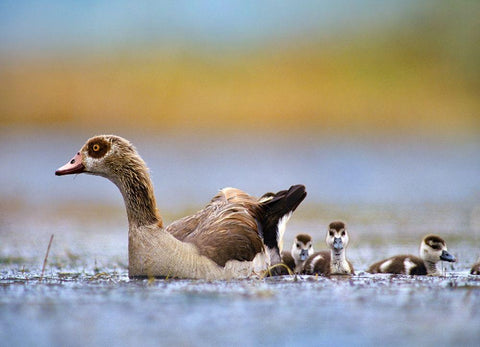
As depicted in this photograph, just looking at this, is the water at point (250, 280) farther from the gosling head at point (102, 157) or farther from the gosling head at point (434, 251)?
the gosling head at point (102, 157)

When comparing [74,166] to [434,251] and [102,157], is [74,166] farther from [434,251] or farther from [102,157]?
[434,251]

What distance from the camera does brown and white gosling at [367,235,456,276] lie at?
9.42m

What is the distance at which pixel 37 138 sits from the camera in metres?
28.4

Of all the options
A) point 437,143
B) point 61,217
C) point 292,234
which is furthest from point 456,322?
point 437,143

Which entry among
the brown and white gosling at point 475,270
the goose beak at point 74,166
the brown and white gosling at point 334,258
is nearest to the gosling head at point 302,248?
the brown and white gosling at point 334,258

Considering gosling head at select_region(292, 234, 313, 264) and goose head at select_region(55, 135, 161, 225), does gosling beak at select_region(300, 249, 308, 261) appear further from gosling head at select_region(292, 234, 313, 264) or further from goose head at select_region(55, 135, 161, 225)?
goose head at select_region(55, 135, 161, 225)

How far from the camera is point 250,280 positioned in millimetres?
8156

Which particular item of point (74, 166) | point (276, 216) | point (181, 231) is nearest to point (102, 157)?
point (74, 166)

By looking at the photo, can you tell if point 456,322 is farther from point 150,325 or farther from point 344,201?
point 344,201

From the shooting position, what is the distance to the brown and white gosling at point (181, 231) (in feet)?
26.3

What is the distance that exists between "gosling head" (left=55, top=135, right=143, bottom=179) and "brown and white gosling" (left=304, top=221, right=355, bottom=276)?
2364 millimetres

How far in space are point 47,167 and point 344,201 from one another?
9001 millimetres

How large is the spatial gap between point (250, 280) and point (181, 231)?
1.09 meters

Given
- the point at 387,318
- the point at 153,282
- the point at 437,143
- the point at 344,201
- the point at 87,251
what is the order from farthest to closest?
the point at 437,143
the point at 344,201
the point at 87,251
the point at 153,282
the point at 387,318
